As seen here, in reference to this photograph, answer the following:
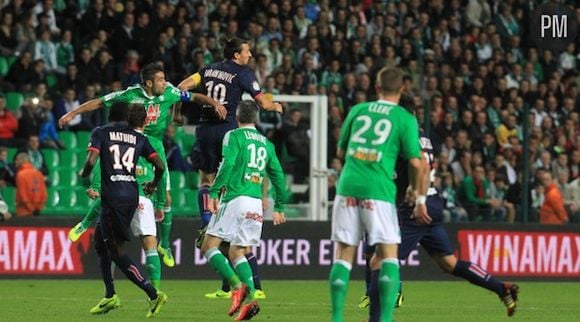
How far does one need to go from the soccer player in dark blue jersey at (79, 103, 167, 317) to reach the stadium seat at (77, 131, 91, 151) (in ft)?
23.9

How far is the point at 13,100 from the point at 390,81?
11774 mm

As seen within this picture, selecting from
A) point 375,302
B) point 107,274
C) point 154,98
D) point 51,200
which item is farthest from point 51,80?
point 375,302

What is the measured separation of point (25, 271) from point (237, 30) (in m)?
6.91

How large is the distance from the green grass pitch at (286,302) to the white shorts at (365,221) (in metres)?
2.70

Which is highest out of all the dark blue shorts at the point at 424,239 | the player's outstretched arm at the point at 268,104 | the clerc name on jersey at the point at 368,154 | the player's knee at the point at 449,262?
the player's outstretched arm at the point at 268,104

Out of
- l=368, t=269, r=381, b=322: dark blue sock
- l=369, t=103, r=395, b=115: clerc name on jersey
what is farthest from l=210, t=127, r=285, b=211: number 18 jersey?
l=369, t=103, r=395, b=115: clerc name on jersey

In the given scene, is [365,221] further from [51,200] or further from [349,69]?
[349,69]

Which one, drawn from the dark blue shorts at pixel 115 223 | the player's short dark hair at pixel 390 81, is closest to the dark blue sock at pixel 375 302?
the player's short dark hair at pixel 390 81

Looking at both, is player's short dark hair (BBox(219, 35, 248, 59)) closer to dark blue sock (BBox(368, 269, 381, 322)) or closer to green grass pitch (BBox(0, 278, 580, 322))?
green grass pitch (BBox(0, 278, 580, 322))

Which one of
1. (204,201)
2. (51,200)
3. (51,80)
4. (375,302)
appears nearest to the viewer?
(375,302)

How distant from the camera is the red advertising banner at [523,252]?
21938 mm

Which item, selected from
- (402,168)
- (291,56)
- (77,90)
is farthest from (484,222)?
(402,168)

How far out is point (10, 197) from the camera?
66.0 ft

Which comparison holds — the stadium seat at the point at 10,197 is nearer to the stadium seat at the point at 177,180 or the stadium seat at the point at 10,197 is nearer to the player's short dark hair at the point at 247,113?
the stadium seat at the point at 177,180
